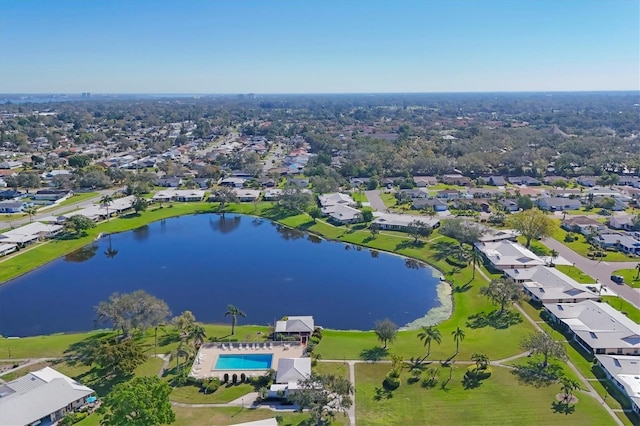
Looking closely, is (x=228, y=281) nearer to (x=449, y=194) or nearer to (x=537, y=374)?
(x=537, y=374)

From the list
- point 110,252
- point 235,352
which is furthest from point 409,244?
point 110,252

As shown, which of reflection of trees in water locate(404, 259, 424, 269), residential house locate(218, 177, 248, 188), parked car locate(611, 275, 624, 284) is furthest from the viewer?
residential house locate(218, 177, 248, 188)

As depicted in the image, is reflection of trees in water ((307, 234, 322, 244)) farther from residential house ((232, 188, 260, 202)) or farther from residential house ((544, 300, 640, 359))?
residential house ((544, 300, 640, 359))

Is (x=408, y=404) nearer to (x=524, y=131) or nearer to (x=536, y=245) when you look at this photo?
(x=536, y=245)

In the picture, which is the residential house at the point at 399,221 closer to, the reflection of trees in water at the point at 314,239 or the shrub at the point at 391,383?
the reflection of trees in water at the point at 314,239

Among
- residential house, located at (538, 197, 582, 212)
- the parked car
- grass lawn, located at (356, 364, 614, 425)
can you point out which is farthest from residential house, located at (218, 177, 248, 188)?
grass lawn, located at (356, 364, 614, 425)

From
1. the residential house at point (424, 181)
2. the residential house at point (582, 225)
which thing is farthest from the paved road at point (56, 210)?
the residential house at point (582, 225)

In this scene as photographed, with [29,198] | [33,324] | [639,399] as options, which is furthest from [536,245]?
[29,198]
